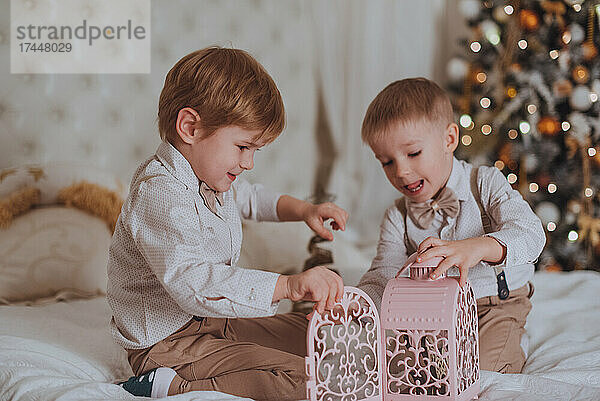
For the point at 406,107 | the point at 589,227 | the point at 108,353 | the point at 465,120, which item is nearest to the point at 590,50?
the point at 465,120

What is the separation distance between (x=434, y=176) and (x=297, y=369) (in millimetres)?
559

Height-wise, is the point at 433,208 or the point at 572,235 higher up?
the point at 433,208

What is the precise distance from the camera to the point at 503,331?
1510 mm

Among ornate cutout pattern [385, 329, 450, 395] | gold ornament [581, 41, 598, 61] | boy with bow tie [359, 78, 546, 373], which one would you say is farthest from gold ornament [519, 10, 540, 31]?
ornate cutout pattern [385, 329, 450, 395]

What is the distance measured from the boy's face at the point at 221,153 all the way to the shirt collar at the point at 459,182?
52 centimetres

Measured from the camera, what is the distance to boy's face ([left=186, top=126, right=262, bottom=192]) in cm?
132

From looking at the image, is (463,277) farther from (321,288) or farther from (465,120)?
(465,120)

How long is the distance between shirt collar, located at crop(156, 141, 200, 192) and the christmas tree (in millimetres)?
1720

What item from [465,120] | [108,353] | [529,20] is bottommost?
[108,353]

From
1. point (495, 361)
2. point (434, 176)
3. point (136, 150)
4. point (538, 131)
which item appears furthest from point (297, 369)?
point (538, 131)

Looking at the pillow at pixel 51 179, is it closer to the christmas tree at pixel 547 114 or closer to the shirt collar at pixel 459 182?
the shirt collar at pixel 459 182

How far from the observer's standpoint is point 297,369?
1.29 meters

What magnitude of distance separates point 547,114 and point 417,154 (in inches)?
56.9

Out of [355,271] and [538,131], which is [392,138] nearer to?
[355,271]
